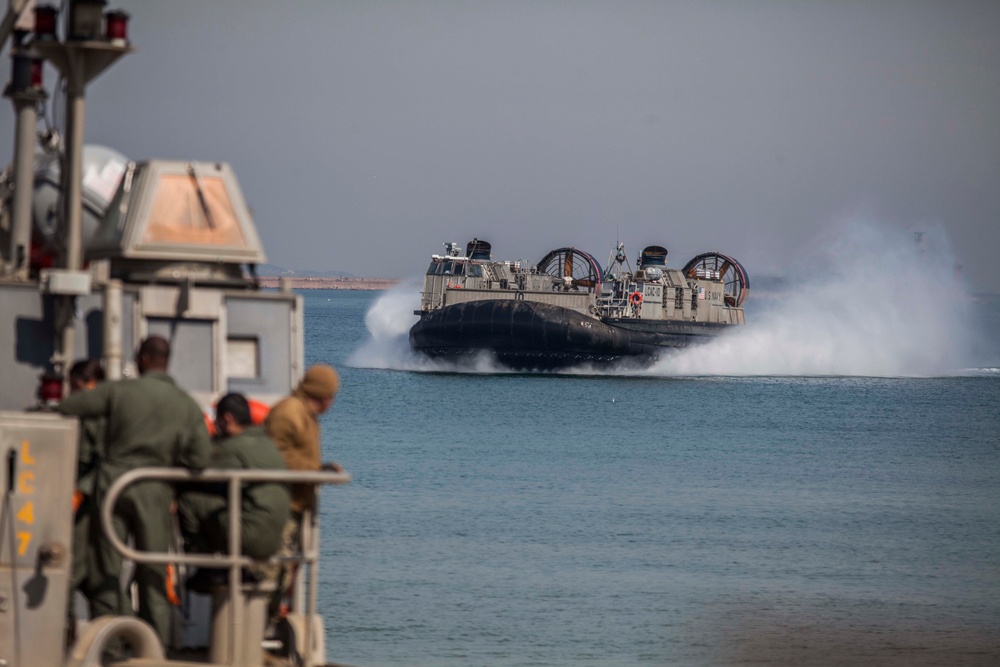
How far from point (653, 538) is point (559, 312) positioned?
24.0m

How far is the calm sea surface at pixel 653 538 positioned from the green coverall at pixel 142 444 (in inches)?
271

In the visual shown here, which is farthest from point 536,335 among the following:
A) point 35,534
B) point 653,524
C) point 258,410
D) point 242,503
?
point 35,534

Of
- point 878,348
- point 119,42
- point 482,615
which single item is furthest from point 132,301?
point 878,348

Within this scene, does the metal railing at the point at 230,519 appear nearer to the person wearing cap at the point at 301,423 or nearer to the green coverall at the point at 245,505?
the green coverall at the point at 245,505

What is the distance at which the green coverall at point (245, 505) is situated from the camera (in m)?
4.69

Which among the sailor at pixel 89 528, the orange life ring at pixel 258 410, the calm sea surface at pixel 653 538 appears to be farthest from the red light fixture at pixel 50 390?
the calm sea surface at pixel 653 538

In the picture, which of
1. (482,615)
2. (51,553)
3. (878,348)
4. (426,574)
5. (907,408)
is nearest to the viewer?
(51,553)

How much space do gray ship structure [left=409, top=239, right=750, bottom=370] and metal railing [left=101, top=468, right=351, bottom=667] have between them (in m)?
36.6

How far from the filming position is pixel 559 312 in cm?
4172

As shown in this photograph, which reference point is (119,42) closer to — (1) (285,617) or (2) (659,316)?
(1) (285,617)

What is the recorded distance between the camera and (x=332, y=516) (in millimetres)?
18078

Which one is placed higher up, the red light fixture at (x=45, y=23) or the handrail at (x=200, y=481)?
the red light fixture at (x=45, y=23)

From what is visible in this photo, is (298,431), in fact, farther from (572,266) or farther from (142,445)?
(572,266)

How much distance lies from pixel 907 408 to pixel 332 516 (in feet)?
99.5
